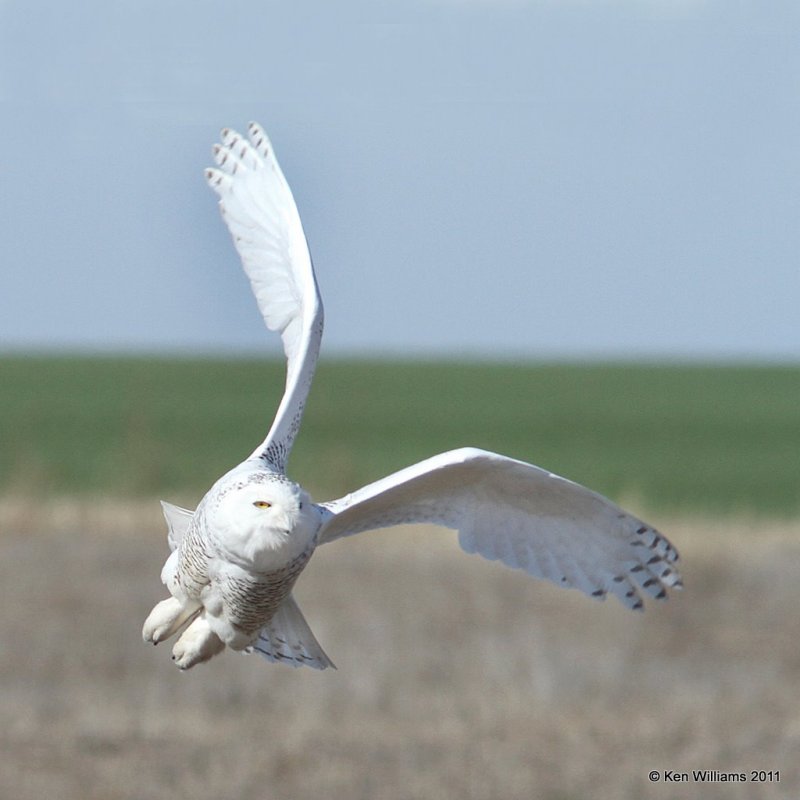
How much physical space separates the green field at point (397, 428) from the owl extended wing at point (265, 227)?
12.0 meters

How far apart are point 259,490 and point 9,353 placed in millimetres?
88642

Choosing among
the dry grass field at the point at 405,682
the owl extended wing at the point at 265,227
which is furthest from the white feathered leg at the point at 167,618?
the dry grass field at the point at 405,682

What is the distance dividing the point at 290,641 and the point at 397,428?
35349mm

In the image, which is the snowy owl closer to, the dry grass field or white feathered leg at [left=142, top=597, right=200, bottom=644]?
white feathered leg at [left=142, top=597, right=200, bottom=644]

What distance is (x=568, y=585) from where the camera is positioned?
4.34 m

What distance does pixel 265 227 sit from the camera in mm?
4562

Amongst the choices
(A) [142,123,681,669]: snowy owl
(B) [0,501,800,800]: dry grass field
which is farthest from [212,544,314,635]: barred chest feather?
(B) [0,501,800,800]: dry grass field

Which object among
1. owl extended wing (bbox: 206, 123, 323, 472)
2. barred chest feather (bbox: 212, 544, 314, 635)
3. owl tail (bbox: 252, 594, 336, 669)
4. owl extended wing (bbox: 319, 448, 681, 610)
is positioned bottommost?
owl tail (bbox: 252, 594, 336, 669)

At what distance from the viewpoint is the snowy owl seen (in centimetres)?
342

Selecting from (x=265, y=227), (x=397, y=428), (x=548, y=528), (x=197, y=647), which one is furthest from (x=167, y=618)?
(x=397, y=428)

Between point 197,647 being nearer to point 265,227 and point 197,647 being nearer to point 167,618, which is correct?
point 167,618

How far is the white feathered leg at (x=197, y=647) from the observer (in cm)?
369

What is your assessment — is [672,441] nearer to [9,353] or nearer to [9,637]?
[9,637]

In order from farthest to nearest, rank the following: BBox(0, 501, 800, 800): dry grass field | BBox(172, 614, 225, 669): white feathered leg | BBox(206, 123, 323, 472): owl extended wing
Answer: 1. BBox(0, 501, 800, 800): dry grass field
2. BBox(206, 123, 323, 472): owl extended wing
3. BBox(172, 614, 225, 669): white feathered leg
